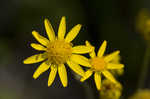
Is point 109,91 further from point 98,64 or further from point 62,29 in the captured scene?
point 62,29

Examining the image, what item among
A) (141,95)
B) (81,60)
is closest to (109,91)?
(81,60)

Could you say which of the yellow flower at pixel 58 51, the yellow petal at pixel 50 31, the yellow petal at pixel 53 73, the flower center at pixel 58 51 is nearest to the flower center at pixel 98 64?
the yellow flower at pixel 58 51

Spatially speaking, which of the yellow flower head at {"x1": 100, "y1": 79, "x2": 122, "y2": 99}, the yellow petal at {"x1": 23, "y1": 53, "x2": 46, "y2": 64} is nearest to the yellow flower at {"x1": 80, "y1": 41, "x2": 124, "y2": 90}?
the yellow flower head at {"x1": 100, "y1": 79, "x2": 122, "y2": 99}

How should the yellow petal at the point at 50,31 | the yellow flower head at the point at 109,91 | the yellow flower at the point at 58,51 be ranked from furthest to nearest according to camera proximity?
the yellow flower head at the point at 109,91 → the yellow petal at the point at 50,31 → the yellow flower at the point at 58,51

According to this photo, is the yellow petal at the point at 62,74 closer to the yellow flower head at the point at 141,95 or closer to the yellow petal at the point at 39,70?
the yellow petal at the point at 39,70

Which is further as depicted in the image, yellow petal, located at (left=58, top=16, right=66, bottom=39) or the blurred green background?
the blurred green background

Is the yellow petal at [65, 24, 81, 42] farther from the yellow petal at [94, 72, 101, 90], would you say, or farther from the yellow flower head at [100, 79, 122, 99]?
the yellow flower head at [100, 79, 122, 99]

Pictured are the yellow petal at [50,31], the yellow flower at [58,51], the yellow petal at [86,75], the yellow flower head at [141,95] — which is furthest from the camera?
the yellow flower head at [141,95]
